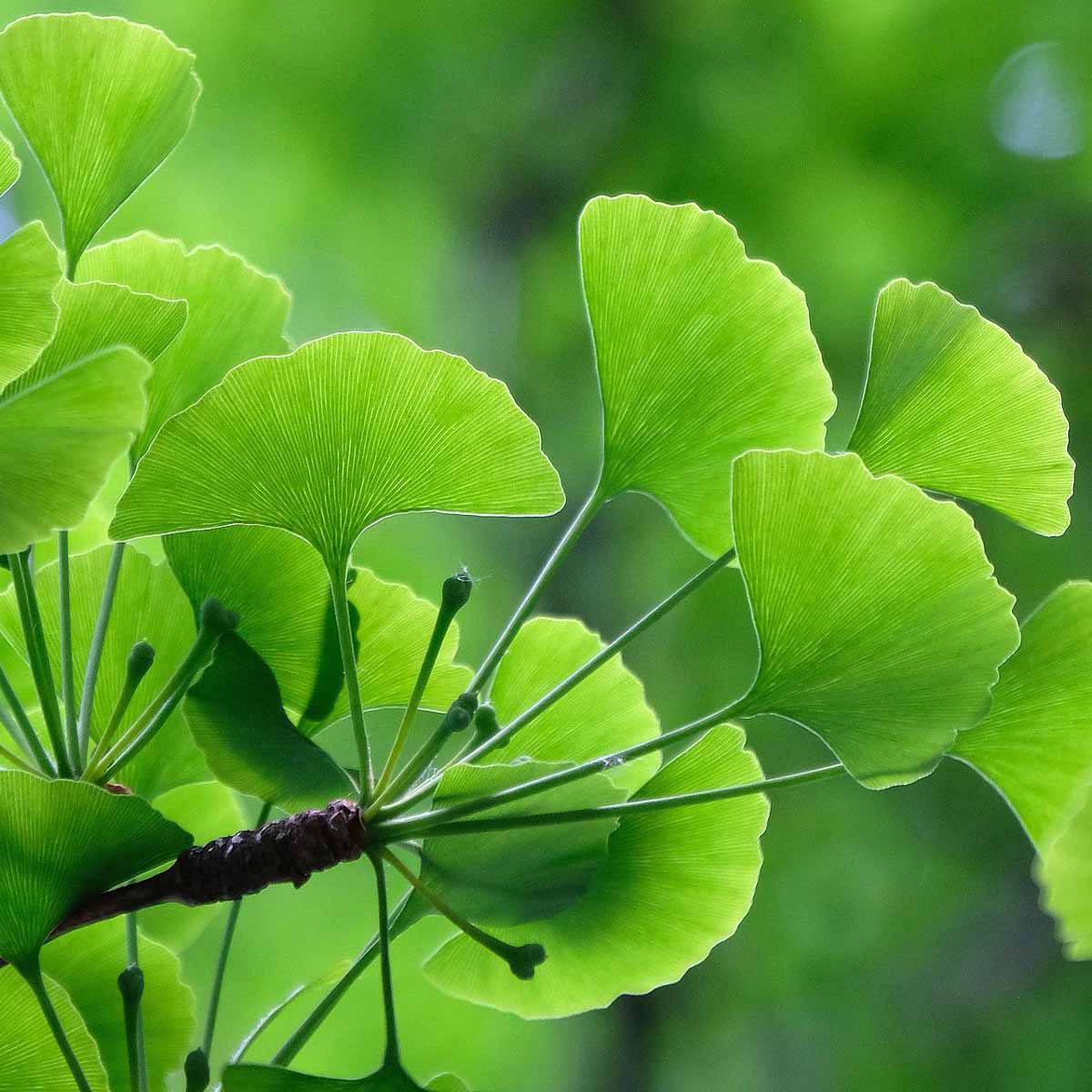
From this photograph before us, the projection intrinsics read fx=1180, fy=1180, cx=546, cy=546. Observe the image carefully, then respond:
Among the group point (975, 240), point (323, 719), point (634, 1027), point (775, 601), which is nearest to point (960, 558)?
point (775, 601)

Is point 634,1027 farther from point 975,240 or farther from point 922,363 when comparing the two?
point 922,363

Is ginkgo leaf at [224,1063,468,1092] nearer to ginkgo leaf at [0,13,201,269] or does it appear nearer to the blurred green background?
ginkgo leaf at [0,13,201,269]

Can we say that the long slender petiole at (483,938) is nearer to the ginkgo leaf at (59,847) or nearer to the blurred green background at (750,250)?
the ginkgo leaf at (59,847)

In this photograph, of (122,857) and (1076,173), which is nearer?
(122,857)

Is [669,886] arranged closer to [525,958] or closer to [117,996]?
[525,958]

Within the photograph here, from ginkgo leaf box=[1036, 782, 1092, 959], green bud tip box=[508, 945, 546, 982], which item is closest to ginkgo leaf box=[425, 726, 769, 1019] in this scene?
green bud tip box=[508, 945, 546, 982]

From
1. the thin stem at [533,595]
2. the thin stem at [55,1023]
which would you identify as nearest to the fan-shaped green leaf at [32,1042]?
the thin stem at [55,1023]
